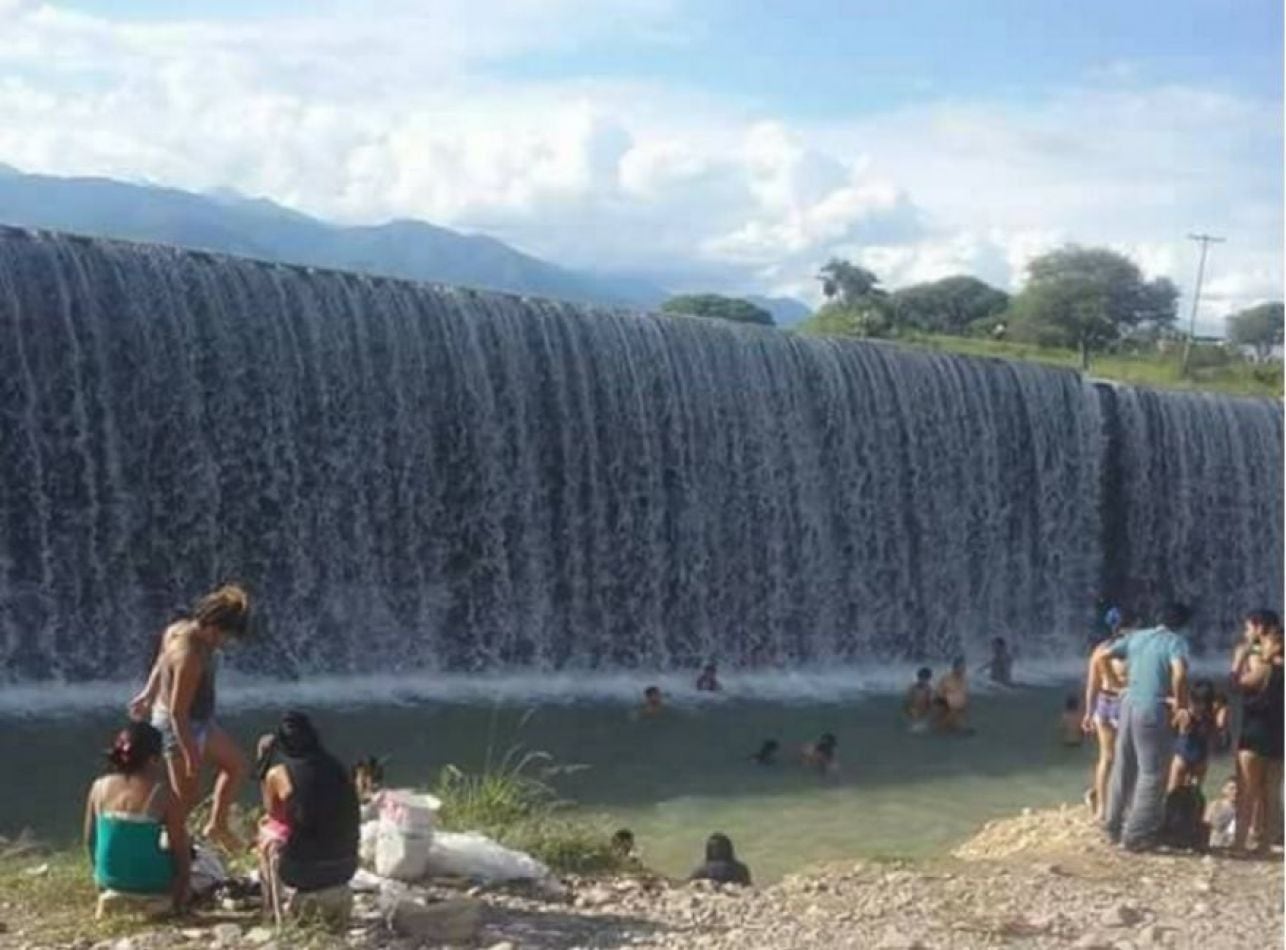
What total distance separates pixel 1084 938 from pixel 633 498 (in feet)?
40.6

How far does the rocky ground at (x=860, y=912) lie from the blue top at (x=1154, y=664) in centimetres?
81

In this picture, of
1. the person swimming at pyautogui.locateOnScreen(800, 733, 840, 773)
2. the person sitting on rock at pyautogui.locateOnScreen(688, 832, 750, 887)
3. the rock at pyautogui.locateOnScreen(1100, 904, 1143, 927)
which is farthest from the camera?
the person swimming at pyautogui.locateOnScreen(800, 733, 840, 773)

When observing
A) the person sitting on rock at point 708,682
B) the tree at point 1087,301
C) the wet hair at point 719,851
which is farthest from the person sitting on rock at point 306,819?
the tree at point 1087,301

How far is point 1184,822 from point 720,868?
2.33 meters

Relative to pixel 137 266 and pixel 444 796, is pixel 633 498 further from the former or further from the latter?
pixel 444 796

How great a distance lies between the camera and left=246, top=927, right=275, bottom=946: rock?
21.2 ft

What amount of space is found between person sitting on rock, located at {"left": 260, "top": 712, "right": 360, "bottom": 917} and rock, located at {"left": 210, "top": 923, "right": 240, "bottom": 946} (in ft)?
0.54

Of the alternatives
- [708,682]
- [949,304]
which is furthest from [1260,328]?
[708,682]

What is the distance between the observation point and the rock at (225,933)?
6520 millimetres

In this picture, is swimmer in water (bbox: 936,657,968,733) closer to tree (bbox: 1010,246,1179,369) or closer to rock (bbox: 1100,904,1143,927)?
rock (bbox: 1100,904,1143,927)

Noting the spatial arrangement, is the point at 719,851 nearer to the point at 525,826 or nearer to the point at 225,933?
the point at 525,826

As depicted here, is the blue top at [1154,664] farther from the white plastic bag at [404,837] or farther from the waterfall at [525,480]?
the waterfall at [525,480]

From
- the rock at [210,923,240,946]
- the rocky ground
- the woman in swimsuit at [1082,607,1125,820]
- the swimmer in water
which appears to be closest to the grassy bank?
the swimmer in water

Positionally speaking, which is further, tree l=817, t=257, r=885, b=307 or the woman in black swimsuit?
tree l=817, t=257, r=885, b=307
